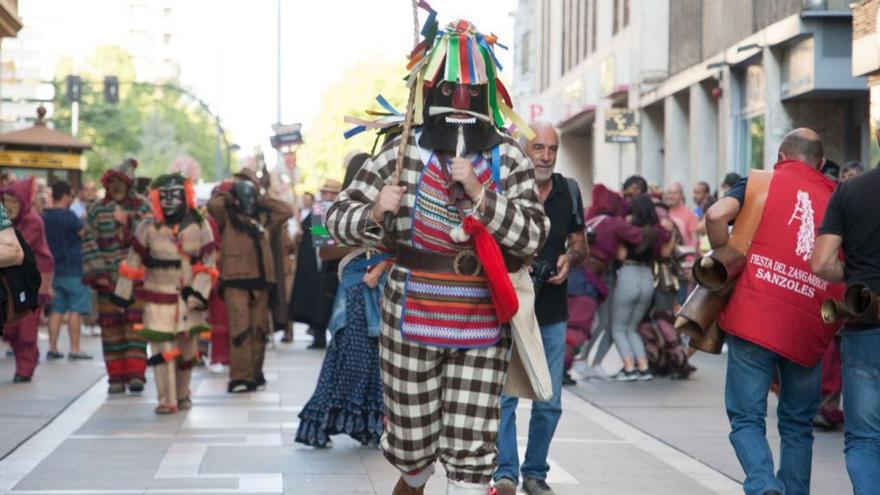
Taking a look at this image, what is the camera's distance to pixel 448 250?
21.0 ft

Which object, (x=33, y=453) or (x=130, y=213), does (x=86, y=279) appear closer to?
(x=130, y=213)

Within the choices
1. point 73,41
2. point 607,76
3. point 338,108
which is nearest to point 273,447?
point 607,76

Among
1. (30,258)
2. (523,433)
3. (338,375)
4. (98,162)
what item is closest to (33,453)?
(338,375)

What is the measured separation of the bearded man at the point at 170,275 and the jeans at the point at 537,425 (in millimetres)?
4757

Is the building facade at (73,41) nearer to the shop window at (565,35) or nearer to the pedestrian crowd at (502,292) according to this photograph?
the shop window at (565,35)

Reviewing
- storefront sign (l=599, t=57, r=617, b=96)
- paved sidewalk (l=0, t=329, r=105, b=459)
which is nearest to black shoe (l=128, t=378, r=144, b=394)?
paved sidewalk (l=0, t=329, r=105, b=459)

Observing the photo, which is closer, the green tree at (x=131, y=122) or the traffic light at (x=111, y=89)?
the traffic light at (x=111, y=89)

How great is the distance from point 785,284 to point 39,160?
20.6 m

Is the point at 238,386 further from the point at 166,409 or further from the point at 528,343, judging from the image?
the point at 528,343

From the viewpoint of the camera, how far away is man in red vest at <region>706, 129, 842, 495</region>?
7406 mm

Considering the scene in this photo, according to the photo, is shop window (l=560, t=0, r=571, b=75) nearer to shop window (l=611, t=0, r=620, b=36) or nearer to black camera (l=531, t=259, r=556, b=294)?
shop window (l=611, t=0, r=620, b=36)

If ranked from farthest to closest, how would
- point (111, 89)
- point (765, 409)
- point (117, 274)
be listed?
point (111, 89) → point (117, 274) → point (765, 409)

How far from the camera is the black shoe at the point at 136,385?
14.6 metres

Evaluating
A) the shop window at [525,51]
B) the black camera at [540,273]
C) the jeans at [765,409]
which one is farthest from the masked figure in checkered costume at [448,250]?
the shop window at [525,51]
